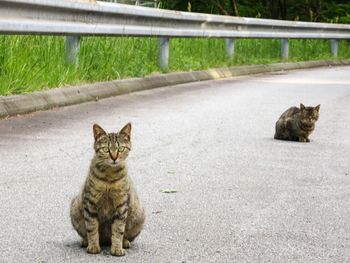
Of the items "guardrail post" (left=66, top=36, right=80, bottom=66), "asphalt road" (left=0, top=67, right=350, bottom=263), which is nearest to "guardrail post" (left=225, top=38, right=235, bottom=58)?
"asphalt road" (left=0, top=67, right=350, bottom=263)

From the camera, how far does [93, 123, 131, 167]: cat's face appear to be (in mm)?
4090

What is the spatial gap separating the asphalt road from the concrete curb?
14 centimetres

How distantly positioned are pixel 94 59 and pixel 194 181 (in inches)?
236

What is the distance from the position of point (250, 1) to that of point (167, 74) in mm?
15749

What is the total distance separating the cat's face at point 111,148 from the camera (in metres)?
4.09

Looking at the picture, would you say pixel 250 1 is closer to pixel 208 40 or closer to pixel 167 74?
pixel 208 40

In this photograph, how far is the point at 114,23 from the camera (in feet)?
39.6

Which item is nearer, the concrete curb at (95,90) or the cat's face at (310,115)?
the cat's face at (310,115)

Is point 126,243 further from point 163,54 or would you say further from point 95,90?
point 163,54

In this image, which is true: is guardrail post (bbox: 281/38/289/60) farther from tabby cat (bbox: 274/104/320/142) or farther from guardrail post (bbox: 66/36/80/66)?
tabby cat (bbox: 274/104/320/142)

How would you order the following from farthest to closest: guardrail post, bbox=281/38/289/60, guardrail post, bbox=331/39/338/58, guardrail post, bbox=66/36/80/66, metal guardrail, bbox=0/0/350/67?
guardrail post, bbox=331/39/338/58 → guardrail post, bbox=281/38/289/60 → guardrail post, bbox=66/36/80/66 → metal guardrail, bbox=0/0/350/67

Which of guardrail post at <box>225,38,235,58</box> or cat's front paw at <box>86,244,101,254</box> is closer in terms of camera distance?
cat's front paw at <box>86,244,101,254</box>

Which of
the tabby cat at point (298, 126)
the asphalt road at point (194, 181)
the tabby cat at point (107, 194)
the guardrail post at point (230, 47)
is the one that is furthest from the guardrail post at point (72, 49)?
the tabby cat at point (107, 194)

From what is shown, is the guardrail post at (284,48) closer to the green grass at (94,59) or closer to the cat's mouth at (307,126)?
the green grass at (94,59)
